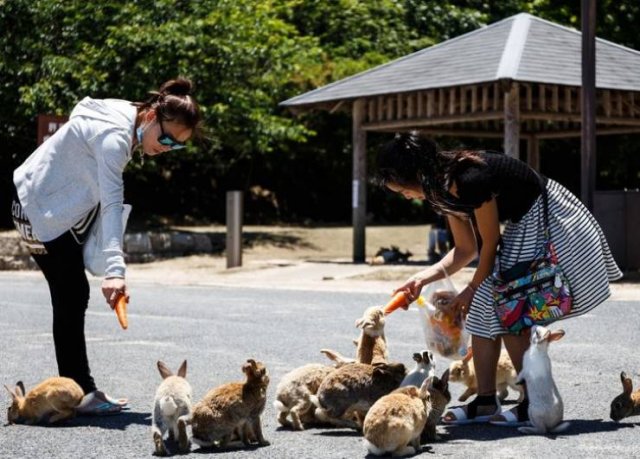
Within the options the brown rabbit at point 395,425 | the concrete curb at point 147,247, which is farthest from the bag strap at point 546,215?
the concrete curb at point 147,247

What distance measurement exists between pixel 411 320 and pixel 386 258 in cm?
905

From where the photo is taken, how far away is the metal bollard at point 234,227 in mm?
Result: 20672

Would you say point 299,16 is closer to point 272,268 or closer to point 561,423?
point 272,268

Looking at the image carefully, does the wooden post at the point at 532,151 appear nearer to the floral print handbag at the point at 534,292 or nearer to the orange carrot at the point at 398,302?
the orange carrot at the point at 398,302

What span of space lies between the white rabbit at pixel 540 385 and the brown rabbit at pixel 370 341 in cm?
90

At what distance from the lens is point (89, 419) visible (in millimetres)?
6387

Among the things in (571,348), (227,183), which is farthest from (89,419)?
(227,183)

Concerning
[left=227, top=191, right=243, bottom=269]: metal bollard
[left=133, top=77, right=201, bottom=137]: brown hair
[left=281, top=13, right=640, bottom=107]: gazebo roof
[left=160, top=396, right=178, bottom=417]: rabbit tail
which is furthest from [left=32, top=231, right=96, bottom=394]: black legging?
[left=227, top=191, right=243, bottom=269]: metal bollard

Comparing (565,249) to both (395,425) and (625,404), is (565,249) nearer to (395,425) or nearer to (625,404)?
(625,404)

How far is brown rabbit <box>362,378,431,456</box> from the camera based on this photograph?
17.0ft

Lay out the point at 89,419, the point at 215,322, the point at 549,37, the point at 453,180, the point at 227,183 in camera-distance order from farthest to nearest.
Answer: the point at 227,183 < the point at 549,37 < the point at 215,322 < the point at 89,419 < the point at 453,180

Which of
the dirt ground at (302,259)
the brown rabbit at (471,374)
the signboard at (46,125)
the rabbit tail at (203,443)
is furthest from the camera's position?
the signboard at (46,125)

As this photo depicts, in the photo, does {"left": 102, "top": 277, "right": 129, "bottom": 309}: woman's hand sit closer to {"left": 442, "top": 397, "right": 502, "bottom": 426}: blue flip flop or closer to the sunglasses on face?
the sunglasses on face

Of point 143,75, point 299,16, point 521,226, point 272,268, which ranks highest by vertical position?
point 299,16
